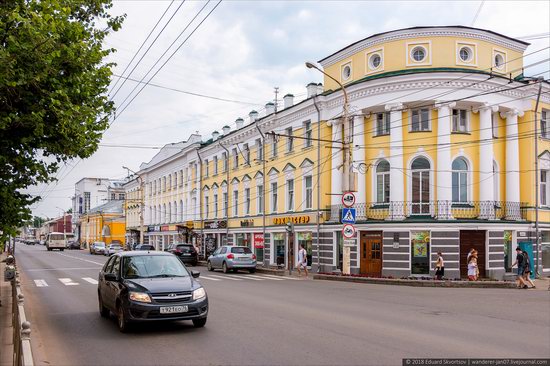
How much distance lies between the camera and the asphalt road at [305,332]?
27.4 ft

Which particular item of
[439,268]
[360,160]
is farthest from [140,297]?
[360,160]

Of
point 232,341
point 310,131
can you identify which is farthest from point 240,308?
point 310,131

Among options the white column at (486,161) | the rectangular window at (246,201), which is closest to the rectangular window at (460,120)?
Result: the white column at (486,161)

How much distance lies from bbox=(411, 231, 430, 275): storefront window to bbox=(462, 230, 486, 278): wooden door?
1646 millimetres

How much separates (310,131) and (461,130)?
30.1 ft

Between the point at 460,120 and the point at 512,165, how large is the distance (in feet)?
12.3

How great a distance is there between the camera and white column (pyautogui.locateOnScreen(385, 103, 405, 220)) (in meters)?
27.2

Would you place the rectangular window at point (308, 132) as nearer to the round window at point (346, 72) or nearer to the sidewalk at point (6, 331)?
the round window at point (346, 72)

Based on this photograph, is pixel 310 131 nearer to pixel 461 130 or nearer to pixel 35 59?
pixel 461 130

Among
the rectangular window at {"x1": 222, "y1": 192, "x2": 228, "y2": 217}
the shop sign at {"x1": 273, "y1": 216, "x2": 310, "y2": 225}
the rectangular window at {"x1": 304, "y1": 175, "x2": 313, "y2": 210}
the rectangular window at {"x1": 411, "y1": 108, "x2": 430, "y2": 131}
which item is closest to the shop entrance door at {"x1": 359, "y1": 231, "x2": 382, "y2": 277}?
the shop sign at {"x1": 273, "y1": 216, "x2": 310, "y2": 225}

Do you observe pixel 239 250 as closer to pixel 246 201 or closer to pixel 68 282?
pixel 246 201

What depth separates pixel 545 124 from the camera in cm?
2988

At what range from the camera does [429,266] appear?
2611 centimetres

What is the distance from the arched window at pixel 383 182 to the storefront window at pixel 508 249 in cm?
613
